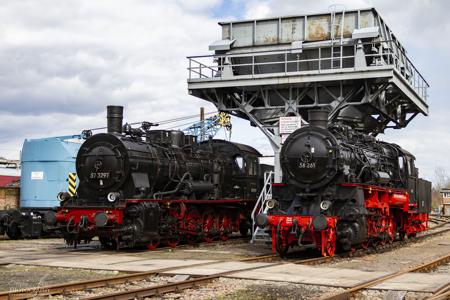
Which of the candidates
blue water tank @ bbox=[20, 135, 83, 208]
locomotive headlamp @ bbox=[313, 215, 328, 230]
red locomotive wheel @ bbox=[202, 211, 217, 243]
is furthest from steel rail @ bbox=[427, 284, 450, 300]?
blue water tank @ bbox=[20, 135, 83, 208]

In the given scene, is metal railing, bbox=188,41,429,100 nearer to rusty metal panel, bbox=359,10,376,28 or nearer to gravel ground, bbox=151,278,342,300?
rusty metal panel, bbox=359,10,376,28

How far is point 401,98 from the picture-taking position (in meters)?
24.8

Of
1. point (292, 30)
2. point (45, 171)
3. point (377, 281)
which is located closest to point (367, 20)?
point (292, 30)

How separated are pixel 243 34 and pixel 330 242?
1133 cm

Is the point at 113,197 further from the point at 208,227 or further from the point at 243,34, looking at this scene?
the point at 243,34

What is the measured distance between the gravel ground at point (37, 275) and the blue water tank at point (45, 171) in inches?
481

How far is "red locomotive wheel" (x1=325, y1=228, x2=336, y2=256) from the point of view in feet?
49.9

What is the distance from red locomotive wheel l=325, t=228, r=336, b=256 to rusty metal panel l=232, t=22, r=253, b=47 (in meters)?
10.8

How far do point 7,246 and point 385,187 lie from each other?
12.6 metres

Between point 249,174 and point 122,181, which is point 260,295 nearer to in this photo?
point 122,181

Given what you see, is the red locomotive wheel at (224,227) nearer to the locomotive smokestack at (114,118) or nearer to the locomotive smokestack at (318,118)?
the locomotive smokestack at (114,118)

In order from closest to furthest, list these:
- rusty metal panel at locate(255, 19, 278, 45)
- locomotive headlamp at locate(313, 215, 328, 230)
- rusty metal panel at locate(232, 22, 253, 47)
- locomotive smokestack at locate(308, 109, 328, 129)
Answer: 1. locomotive headlamp at locate(313, 215, 328, 230)
2. locomotive smokestack at locate(308, 109, 328, 129)
3. rusty metal panel at locate(255, 19, 278, 45)
4. rusty metal panel at locate(232, 22, 253, 47)

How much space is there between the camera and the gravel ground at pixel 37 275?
10.7 metres

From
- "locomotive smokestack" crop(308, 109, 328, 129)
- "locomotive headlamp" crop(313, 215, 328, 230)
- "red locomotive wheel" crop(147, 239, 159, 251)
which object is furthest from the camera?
"red locomotive wheel" crop(147, 239, 159, 251)
